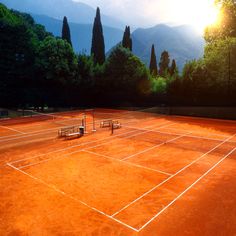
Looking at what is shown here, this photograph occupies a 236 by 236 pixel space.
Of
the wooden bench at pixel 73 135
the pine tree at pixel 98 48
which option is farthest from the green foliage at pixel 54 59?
the wooden bench at pixel 73 135

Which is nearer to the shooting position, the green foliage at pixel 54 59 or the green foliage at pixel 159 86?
the green foliage at pixel 54 59

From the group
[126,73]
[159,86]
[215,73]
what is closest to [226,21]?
[215,73]

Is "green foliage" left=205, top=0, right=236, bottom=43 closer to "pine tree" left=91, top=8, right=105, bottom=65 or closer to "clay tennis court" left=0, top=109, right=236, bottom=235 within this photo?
"clay tennis court" left=0, top=109, right=236, bottom=235

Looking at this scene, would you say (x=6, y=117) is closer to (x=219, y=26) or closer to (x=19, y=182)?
(x=19, y=182)

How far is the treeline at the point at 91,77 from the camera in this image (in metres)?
31.8

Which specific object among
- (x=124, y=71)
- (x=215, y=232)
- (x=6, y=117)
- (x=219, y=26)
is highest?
(x=219, y=26)

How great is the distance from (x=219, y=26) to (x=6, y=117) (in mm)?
31637

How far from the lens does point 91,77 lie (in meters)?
38.1

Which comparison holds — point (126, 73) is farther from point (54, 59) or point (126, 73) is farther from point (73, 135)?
point (73, 135)

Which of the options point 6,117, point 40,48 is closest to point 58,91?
point 40,48

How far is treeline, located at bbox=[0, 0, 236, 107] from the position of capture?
31755 mm

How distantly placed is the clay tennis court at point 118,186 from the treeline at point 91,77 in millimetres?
15589

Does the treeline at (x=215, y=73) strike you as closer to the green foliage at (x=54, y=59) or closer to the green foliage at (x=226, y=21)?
the green foliage at (x=226, y=21)

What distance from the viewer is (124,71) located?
117 feet
